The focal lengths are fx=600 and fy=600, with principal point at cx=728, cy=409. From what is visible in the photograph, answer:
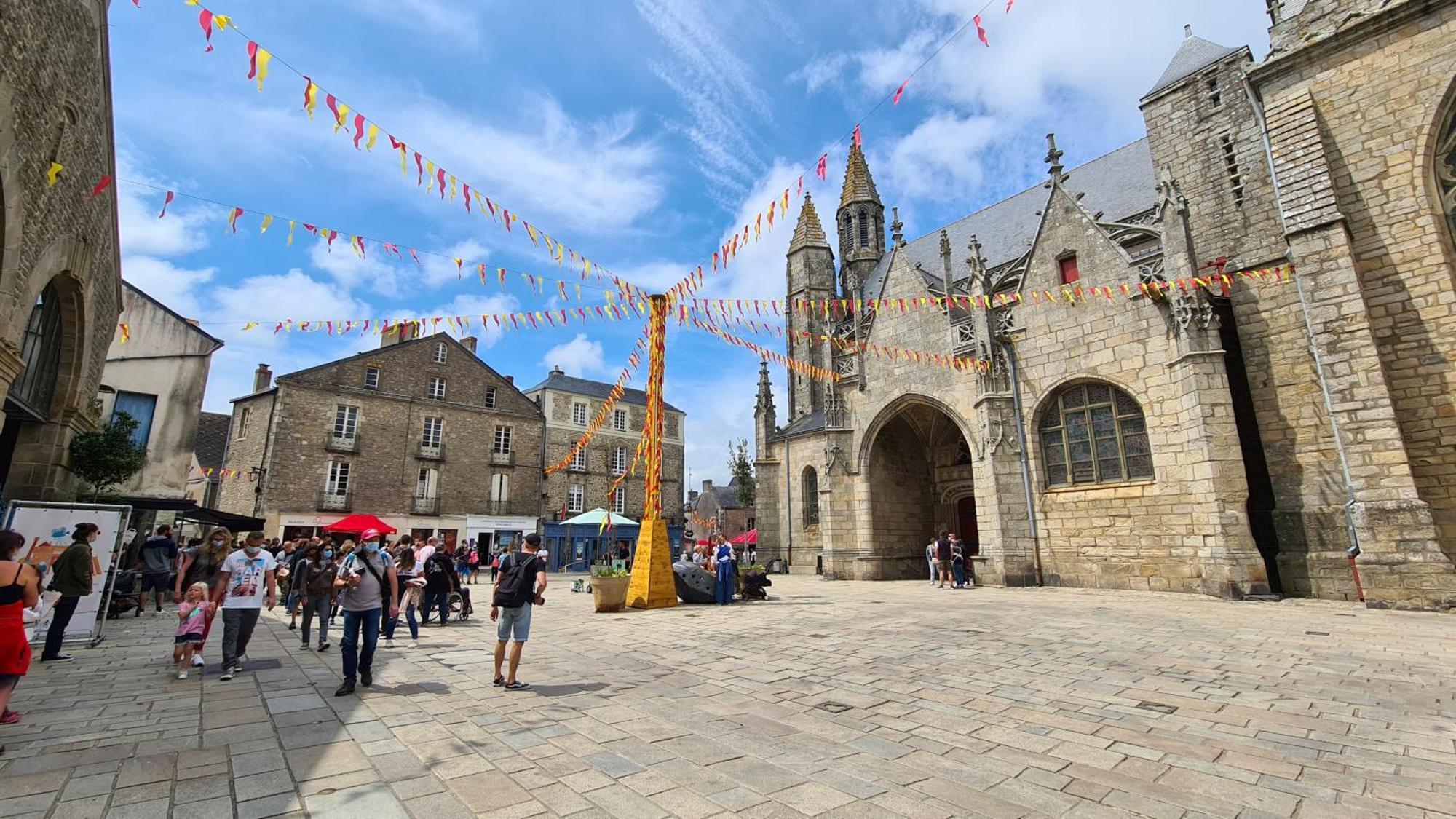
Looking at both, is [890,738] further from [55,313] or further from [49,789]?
[55,313]

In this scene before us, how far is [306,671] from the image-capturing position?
228 inches

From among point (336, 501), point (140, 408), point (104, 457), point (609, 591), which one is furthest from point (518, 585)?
point (336, 501)

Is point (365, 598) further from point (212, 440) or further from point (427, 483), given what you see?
point (212, 440)

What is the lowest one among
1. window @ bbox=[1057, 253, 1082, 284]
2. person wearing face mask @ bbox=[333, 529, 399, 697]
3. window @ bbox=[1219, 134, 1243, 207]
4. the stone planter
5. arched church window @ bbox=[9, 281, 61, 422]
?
the stone planter

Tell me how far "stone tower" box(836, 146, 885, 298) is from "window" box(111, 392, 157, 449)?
945 inches

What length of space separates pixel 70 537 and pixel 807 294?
23.5 meters

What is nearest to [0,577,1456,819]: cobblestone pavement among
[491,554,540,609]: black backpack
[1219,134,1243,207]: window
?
[491,554,540,609]: black backpack

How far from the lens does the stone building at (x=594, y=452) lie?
30422 mm

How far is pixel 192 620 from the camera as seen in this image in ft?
18.5

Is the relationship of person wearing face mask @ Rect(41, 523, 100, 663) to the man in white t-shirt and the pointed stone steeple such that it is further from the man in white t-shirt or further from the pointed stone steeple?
the pointed stone steeple

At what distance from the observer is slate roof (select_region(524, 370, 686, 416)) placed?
3294cm

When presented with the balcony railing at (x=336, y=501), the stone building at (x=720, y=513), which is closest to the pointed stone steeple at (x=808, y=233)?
the balcony railing at (x=336, y=501)

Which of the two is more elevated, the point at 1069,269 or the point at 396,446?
the point at 1069,269

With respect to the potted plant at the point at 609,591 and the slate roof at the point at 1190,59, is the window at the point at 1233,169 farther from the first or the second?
the potted plant at the point at 609,591
